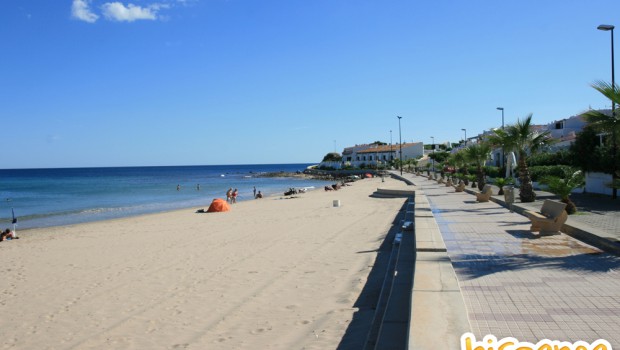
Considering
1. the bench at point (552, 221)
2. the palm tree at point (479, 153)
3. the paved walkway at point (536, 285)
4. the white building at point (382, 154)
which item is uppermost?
the white building at point (382, 154)

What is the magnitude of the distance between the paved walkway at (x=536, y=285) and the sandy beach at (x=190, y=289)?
178 centimetres

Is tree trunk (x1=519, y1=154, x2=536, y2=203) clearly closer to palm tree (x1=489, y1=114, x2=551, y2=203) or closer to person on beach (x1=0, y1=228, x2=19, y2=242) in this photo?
palm tree (x1=489, y1=114, x2=551, y2=203)

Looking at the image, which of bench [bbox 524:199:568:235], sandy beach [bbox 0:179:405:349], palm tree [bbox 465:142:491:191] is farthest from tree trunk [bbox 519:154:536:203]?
palm tree [bbox 465:142:491:191]

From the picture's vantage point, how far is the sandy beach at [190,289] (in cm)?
634

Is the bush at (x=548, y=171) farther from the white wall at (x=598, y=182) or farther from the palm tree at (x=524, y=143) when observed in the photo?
the palm tree at (x=524, y=143)

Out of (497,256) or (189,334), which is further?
(497,256)

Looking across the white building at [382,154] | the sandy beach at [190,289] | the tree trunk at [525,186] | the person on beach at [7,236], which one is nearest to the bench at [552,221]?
the sandy beach at [190,289]

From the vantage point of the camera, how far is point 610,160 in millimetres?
18312

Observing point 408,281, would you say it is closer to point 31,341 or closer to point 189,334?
point 189,334

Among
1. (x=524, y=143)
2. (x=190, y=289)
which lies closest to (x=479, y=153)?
(x=524, y=143)

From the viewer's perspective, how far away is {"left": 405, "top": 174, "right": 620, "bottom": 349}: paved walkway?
4.54 m

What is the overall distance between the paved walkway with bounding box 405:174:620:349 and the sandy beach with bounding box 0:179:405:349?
5.85 ft

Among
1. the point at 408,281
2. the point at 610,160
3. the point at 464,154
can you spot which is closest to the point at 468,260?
the point at 408,281

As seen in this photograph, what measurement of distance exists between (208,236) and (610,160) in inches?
598
